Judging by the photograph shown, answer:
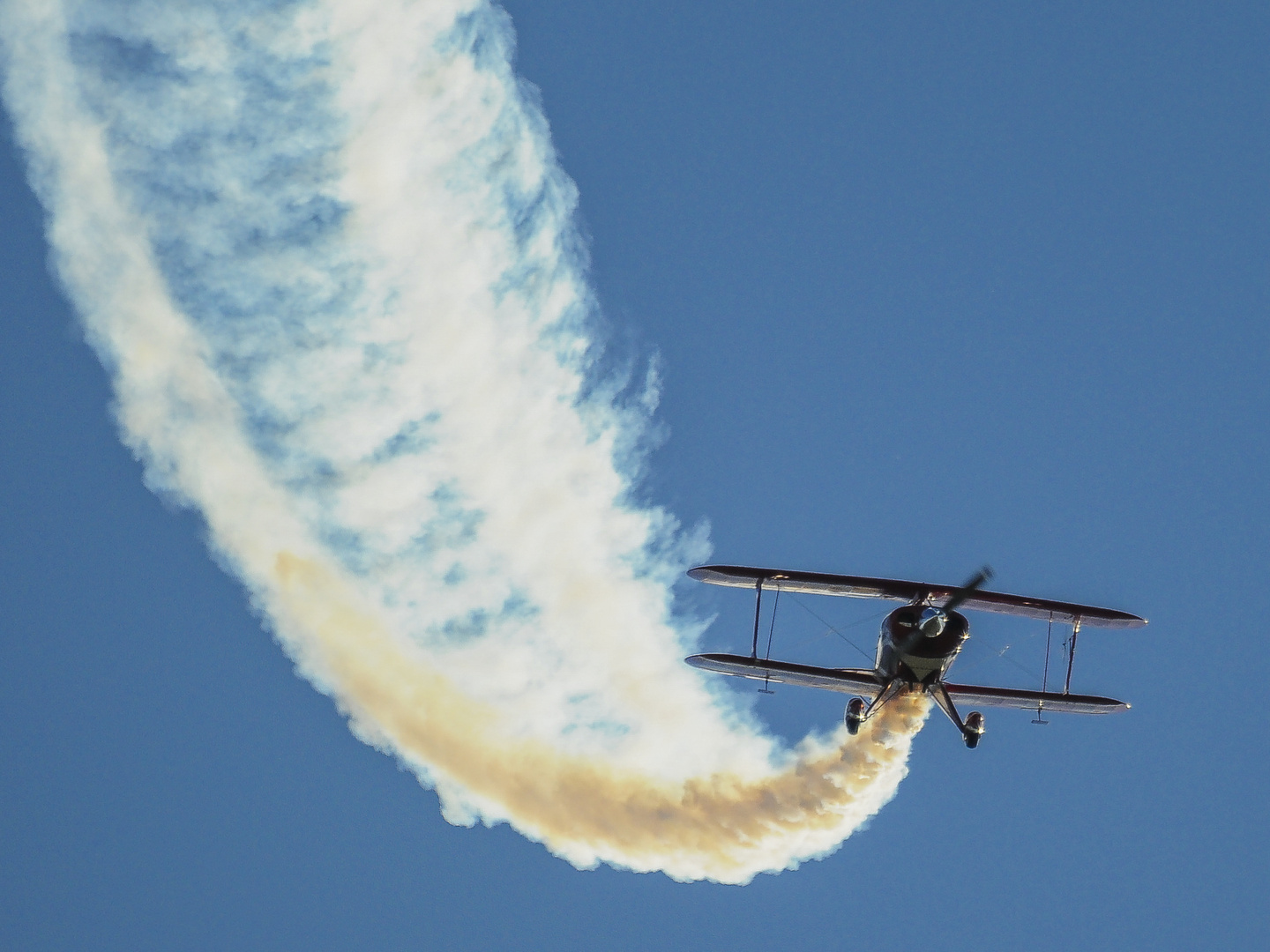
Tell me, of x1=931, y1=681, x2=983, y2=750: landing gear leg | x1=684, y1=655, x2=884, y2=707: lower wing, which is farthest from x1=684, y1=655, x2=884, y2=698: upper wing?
x1=931, y1=681, x2=983, y2=750: landing gear leg

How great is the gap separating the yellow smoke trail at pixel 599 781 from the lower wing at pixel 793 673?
10.0 feet

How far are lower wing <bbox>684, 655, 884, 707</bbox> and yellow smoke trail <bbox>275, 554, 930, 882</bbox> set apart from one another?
3053 millimetres

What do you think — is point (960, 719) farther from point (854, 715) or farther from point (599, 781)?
point (599, 781)

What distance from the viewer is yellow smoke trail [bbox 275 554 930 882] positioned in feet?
199

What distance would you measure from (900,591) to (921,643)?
1758 mm

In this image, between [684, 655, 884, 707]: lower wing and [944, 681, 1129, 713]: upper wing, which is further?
[944, 681, 1129, 713]: upper wing

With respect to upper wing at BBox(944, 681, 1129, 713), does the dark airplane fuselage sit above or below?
below

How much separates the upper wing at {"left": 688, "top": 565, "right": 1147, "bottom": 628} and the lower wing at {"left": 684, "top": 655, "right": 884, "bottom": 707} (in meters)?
2.17

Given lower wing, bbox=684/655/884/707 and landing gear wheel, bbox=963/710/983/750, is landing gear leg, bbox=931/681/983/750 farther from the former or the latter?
lower wing, bbox=684/655/884/707

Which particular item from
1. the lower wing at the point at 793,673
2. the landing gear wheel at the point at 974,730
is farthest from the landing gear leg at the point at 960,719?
the lower wing at the point at 793,673

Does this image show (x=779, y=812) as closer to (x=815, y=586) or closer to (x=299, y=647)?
(x=815, y=586)

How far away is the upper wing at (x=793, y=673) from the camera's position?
180 ft

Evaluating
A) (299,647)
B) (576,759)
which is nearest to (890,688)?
(576,759)

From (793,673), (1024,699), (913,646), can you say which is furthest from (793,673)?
(1024,699)
